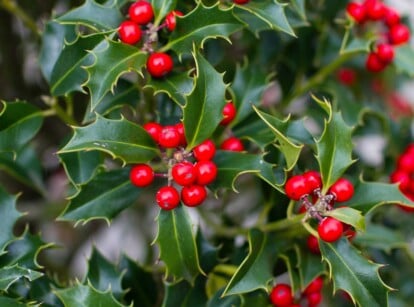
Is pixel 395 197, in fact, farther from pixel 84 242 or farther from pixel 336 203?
pixel 84 242

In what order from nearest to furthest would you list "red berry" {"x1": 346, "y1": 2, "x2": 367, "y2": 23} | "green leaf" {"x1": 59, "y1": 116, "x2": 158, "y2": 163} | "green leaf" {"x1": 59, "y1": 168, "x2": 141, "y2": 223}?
"green leaf" {"x1": 59, "y1": 116, "x2": 158, "y2": 163}, "green leaf" {"x1": 59, "y1": 168, "x2": 141, "y2": 223}, "red berry" {"x1": 346, "y1": 2, "x2": 367, "y2": 23}

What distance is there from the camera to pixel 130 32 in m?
0.96

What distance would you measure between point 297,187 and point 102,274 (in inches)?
14.2

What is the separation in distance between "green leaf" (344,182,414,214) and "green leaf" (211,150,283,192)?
0.13 m

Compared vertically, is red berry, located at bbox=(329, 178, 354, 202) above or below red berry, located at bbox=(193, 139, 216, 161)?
below

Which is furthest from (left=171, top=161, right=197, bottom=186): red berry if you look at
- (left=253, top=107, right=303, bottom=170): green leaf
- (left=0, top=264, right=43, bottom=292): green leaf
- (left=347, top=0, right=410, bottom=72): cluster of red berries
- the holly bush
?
(left=347, top=0, right=410, bottom=72): cluster of red berries

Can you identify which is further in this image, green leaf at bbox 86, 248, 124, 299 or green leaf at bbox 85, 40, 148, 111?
green leaf at bbox 86, 248, 124, 299

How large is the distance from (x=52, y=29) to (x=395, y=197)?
0.61m

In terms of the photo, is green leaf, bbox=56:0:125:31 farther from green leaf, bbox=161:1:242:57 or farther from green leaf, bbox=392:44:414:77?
green leaf, bbox=392:44:414:77

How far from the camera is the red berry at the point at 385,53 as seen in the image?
1.25 meters

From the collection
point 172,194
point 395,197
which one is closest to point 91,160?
point 172,194

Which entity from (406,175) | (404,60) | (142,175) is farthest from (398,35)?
(142,175)

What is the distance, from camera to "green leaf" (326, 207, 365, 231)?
895 millimetres

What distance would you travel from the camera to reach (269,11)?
1.00 meters
